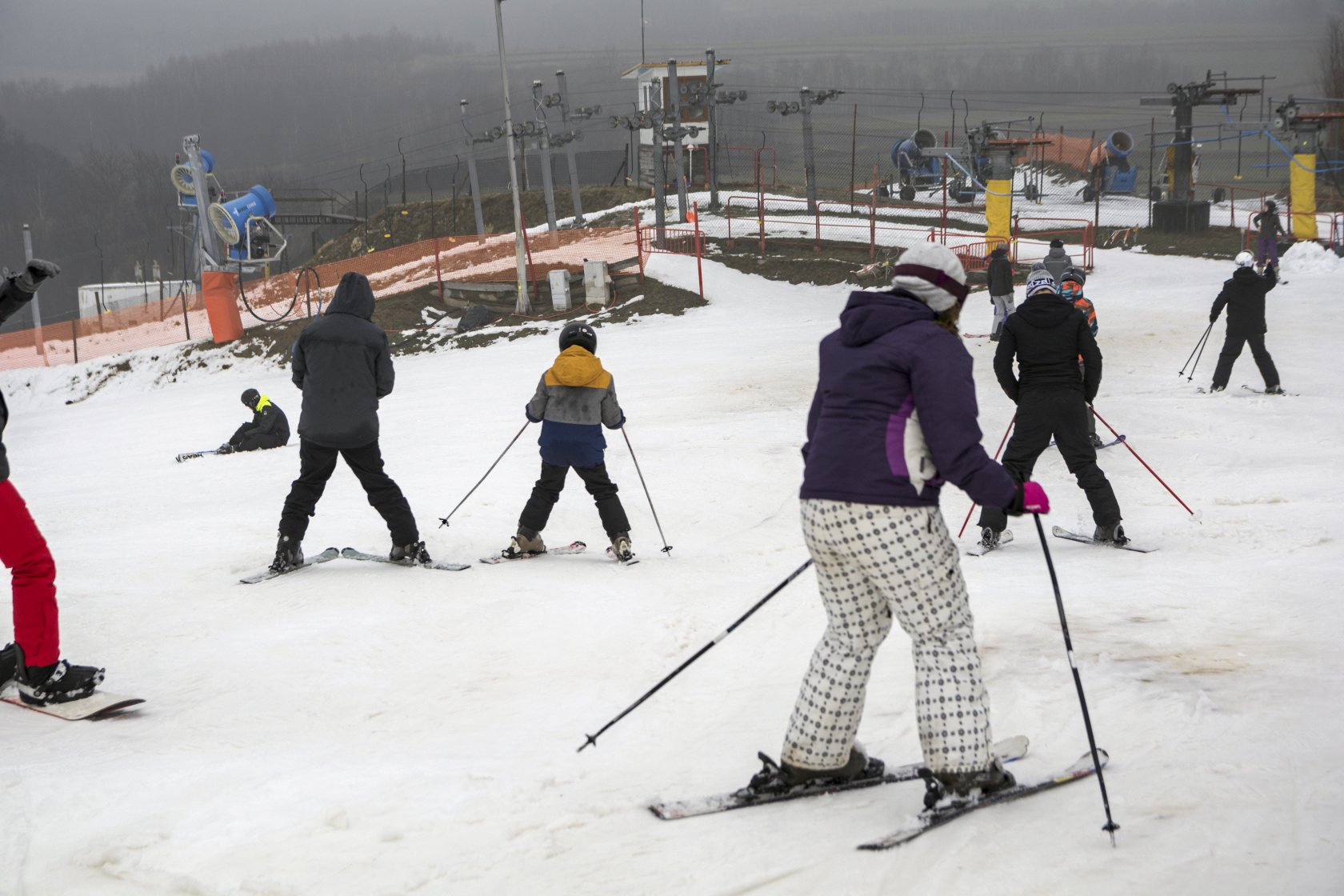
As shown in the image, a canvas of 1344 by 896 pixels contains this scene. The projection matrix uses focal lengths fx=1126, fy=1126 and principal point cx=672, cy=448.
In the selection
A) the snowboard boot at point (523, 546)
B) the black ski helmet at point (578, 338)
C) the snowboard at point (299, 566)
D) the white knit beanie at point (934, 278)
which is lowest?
the snowboard boot at point (523, 546)

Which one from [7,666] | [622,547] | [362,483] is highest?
[362,483]

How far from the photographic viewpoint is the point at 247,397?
41.8 feet

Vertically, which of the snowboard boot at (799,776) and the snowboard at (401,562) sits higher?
the snowboard boot at (799,776)

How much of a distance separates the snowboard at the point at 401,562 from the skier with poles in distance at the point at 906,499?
3961mm

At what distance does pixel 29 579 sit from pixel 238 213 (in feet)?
76.9

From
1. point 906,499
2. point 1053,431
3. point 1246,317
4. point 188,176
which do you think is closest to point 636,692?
point 906,499

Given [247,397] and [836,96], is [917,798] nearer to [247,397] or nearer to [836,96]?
[247,397]

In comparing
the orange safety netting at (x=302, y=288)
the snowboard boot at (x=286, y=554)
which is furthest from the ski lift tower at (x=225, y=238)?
the snowboard boot at (x=286, y=554)

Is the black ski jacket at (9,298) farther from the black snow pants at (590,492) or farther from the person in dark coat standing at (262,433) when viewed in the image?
the person in dark coat standing at (262,433)

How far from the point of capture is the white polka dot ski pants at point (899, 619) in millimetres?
3229

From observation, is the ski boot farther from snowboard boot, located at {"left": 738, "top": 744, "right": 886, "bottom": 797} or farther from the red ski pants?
snowboard boot, located at {"left": 738, "top": 744, "right": 886, "bottom": 797}

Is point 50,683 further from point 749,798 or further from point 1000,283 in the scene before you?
point 1000,283

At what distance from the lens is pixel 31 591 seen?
14.6 ft

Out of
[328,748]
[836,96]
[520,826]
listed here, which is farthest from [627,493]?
[836,96]
